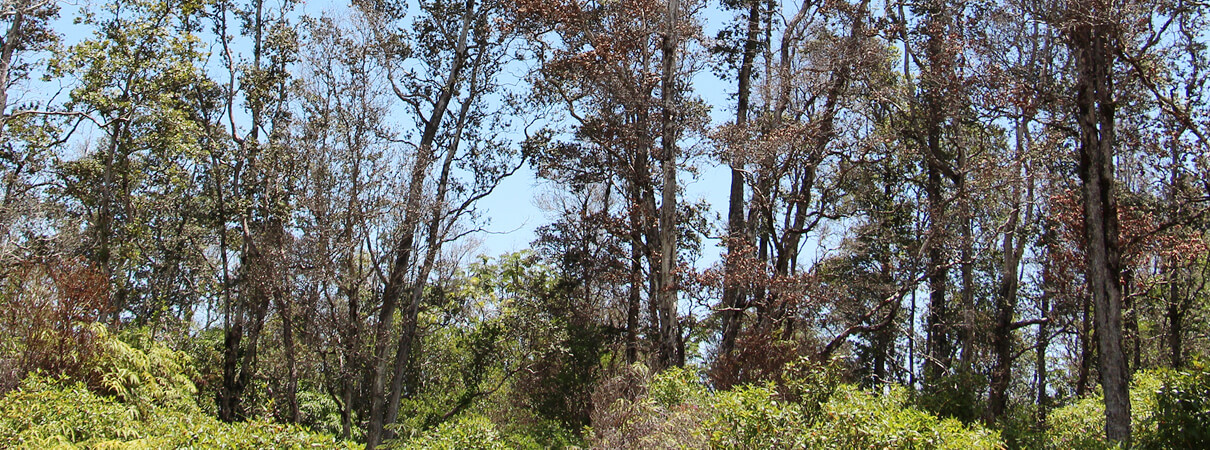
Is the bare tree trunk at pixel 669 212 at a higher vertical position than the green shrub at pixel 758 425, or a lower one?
higher

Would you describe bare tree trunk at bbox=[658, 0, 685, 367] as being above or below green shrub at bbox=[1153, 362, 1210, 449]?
above

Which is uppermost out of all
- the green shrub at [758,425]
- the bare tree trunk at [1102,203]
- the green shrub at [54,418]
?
the bare tree trunk at [1102,203]

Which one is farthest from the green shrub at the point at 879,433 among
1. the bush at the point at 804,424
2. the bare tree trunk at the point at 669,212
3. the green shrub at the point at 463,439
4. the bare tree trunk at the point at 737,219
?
the bare tree trunk at the point at 669,212

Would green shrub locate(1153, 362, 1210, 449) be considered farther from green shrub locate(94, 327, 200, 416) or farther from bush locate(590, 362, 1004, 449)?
green shrub locate(94, 327, 200, 416)

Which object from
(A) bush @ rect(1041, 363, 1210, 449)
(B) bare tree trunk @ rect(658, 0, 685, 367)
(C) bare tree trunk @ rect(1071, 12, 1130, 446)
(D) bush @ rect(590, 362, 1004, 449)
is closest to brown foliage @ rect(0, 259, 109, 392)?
(D) bush @ rect(590, 362, 1004, 449)

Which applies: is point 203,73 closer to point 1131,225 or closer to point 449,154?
point 449,154

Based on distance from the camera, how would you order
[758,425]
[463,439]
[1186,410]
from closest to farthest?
1. [758,425]
2. [1186,410]
3. [463,439]

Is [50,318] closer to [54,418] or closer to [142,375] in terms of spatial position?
[142,375]

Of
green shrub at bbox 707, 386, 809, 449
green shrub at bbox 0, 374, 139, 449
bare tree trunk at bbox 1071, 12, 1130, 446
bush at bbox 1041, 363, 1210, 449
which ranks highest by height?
bare tree trunk at bbox 1071, 12, 1130, 446

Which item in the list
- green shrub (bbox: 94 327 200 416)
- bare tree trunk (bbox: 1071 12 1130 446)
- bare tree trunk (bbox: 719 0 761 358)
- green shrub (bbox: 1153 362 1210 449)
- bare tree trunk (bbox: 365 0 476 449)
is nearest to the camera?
green shrub (bbox: 1153 362 1210 449)

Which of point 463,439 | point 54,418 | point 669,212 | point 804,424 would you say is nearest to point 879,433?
point 804,424

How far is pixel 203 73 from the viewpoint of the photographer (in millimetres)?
17562

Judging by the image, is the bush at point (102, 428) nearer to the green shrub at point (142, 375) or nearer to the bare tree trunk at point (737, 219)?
the green shrub at point (142, 375)

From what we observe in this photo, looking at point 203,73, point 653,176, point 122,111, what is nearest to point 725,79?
point 653,176
